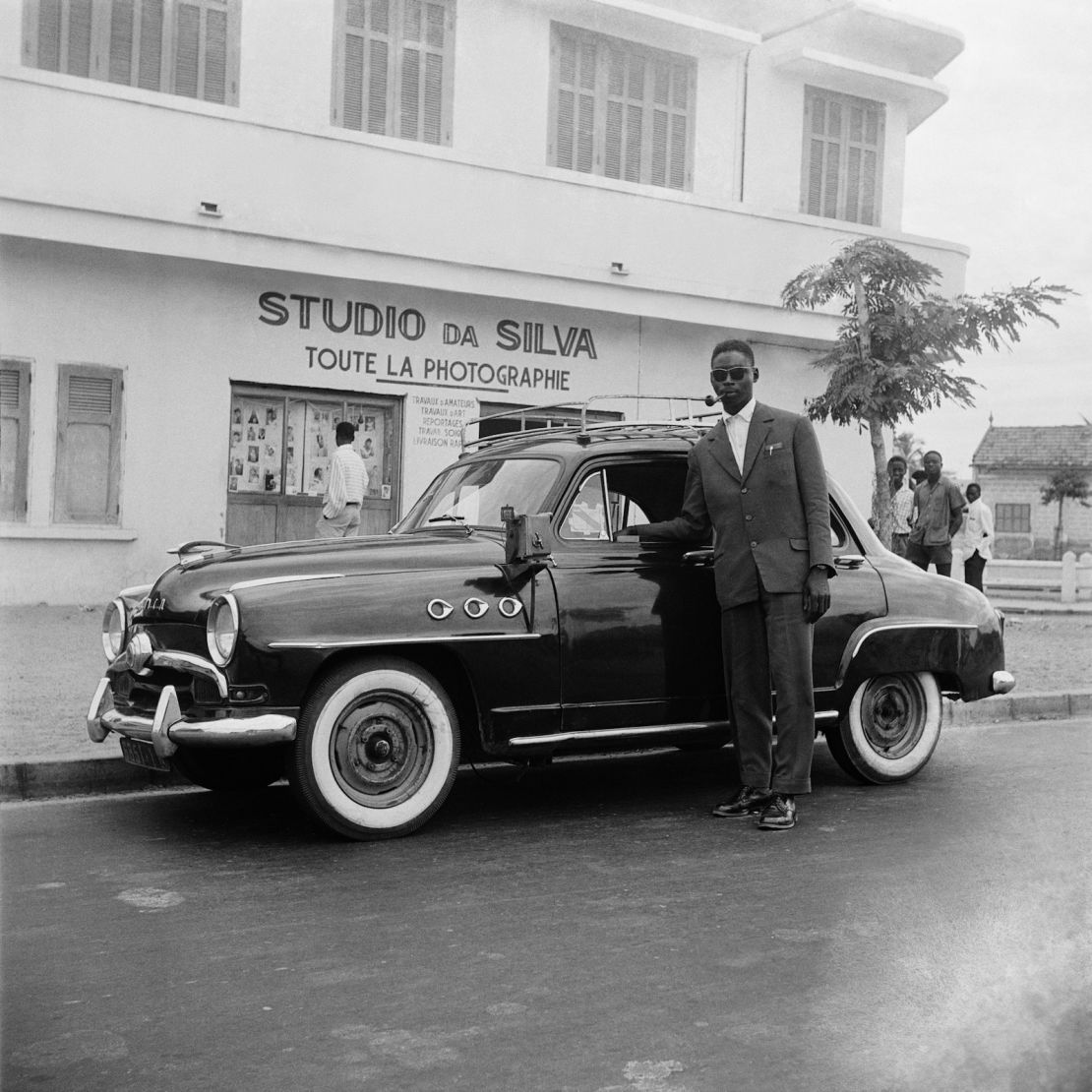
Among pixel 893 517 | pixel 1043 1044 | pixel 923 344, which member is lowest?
pixel 1043 1044

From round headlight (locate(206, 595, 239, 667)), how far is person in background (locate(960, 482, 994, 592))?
1062cm

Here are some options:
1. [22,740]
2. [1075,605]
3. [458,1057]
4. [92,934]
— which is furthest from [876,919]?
[1075,605]

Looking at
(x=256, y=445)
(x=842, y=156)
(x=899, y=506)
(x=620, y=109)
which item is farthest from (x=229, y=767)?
(x=842, y=156)

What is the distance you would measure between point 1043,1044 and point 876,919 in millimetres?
1763

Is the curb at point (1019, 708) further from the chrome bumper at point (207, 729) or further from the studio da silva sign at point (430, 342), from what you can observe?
the studio da silva sign at point (430, 342)

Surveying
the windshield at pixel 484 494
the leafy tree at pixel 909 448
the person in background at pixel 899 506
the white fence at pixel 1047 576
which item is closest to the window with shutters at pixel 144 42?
the person in background at pixel 899 506

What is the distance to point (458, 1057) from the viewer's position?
10.4 feet

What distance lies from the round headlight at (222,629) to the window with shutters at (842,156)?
49.2ft

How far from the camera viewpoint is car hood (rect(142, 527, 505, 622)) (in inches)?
213

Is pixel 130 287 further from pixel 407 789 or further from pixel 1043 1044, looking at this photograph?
pixel 1043 1044

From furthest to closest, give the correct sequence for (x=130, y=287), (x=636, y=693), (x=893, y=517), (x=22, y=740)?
1. (x=893, y=517)
2. (x=130, y=287)
3. (x=22, y=740)
4. (x=636, y=693)

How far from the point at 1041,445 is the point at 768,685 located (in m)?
3.38

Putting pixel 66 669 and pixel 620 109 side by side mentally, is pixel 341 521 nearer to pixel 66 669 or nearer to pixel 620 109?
pixel 66 669

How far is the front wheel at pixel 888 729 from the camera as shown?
6.61 metres
